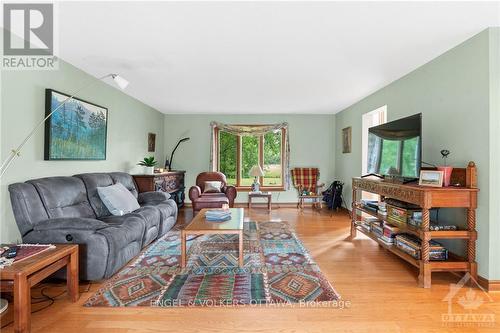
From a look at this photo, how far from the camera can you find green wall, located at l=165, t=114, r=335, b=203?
6.73 metres

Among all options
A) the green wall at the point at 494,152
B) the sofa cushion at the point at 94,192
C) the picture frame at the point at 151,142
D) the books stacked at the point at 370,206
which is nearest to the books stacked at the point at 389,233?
the books stacked at the point at 370,206

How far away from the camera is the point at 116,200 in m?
3.36

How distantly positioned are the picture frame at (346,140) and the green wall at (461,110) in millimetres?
1956

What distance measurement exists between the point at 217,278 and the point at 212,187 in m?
3.13

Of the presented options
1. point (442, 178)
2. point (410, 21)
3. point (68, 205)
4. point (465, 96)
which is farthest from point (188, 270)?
point (465, 96)

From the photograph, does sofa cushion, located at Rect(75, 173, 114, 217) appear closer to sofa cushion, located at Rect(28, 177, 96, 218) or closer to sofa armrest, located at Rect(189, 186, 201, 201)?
sofa cushion, located at Rect(28, 177, 96, 218)

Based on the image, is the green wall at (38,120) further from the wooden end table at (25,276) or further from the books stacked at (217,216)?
the books stacked at (217,216)

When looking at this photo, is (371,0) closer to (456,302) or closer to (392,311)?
(392,311)

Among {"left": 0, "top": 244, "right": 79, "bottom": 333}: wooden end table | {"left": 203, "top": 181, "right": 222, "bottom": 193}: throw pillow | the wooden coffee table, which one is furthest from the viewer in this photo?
{"left": 203, "top": 181, "right": 222, "bottom": 193}: throw pillow

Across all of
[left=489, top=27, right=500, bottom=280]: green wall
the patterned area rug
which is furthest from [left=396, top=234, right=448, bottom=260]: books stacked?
the patterned area rug

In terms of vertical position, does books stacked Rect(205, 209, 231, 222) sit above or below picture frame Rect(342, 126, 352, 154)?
below

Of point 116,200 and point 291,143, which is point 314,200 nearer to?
point 291,143

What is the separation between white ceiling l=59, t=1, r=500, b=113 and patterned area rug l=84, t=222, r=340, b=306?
2317mm

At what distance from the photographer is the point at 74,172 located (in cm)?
341
